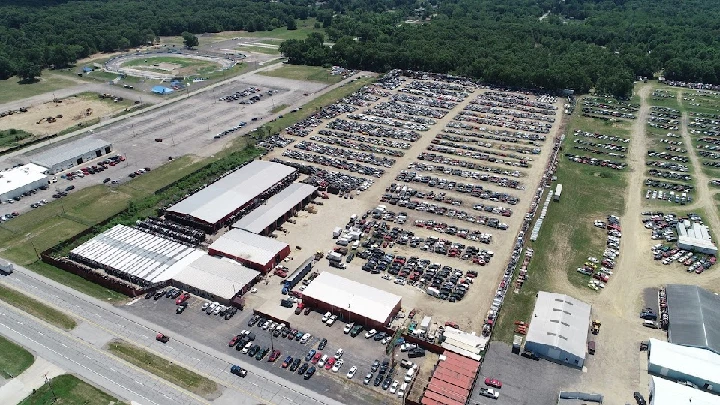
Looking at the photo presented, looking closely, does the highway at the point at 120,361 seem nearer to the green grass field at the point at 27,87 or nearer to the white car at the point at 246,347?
the white car at the point at 246,347

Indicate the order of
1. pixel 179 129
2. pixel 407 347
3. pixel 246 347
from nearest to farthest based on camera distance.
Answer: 1. pixel 407 347
2. pixel 246 347
3. pixel 179 129

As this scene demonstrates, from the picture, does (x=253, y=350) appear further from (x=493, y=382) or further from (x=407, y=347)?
(x=493, y=382)

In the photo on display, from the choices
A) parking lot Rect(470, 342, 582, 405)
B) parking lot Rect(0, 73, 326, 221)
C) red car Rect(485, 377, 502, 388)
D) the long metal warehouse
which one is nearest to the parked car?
parking lot Rect(470, 342, 582, 405)

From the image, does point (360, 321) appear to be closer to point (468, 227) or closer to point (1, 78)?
point (468, 227)

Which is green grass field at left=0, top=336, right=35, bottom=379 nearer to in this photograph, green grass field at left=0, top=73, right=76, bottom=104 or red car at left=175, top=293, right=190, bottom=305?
red car at left=175, top=293, right=190, bottom=305

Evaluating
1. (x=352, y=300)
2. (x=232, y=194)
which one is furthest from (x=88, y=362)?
(x=232, y=194)

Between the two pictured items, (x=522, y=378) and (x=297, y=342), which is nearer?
(x=522, y=378)

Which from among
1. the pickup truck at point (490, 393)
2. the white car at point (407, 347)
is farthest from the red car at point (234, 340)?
the pickup truck at point (490, 393)
